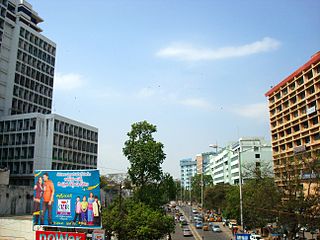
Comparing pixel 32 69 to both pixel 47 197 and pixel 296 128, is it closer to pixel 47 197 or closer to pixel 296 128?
pixel 296 128

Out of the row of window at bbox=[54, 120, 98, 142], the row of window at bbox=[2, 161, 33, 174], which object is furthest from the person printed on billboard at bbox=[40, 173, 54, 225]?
the row of window at bbox=[54, 120, 98, 142]

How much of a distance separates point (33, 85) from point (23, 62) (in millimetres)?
6329

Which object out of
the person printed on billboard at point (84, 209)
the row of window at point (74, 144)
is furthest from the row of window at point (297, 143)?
the person printed on billboard at point (84, 209)

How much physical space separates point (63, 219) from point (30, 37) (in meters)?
70.3

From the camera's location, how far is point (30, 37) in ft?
278

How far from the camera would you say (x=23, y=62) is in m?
81.9

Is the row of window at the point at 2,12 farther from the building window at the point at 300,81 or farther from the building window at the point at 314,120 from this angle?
the building window at the point at 314,120

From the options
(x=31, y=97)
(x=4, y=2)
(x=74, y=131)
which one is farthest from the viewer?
(x=31, y=97)

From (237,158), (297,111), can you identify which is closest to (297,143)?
(297,111)

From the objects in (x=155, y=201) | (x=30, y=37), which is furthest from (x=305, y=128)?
(x=30, y=37)

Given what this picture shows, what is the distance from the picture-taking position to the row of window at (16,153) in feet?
235

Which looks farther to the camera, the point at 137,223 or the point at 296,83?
the point at 296,83

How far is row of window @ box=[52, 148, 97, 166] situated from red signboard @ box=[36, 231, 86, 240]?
48135 mm

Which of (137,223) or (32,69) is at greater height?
(32,69)
